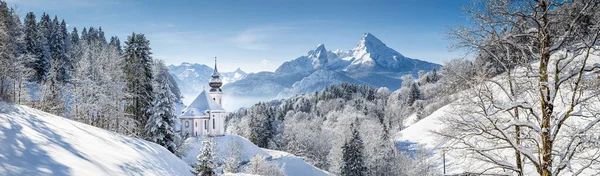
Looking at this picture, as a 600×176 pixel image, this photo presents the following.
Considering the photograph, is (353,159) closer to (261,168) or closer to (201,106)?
(261,168)

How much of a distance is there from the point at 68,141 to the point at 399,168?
4388 cm

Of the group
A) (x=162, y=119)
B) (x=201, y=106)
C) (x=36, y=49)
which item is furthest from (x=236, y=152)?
(x=36, y=49)

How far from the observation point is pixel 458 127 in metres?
7.39

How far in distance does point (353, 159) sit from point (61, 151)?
111ft

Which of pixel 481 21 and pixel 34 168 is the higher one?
pixel 481 21

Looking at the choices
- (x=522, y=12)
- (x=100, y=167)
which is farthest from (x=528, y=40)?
(x=100, y=167)

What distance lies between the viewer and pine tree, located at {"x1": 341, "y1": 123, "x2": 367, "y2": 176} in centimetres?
3969

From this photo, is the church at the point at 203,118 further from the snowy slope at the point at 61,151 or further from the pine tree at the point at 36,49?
the snowy slope at the point at 61,151

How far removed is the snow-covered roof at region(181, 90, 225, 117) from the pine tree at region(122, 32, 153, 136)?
47.3ft

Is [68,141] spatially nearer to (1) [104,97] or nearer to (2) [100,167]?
(2) [100,167]

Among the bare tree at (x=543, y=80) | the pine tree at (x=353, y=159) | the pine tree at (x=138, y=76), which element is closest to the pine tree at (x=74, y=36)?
the pine tree at (x=138, y=76)

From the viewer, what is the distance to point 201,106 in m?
44.2

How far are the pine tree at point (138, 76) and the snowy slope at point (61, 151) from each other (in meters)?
14.4

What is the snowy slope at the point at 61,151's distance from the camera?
7848 mm
